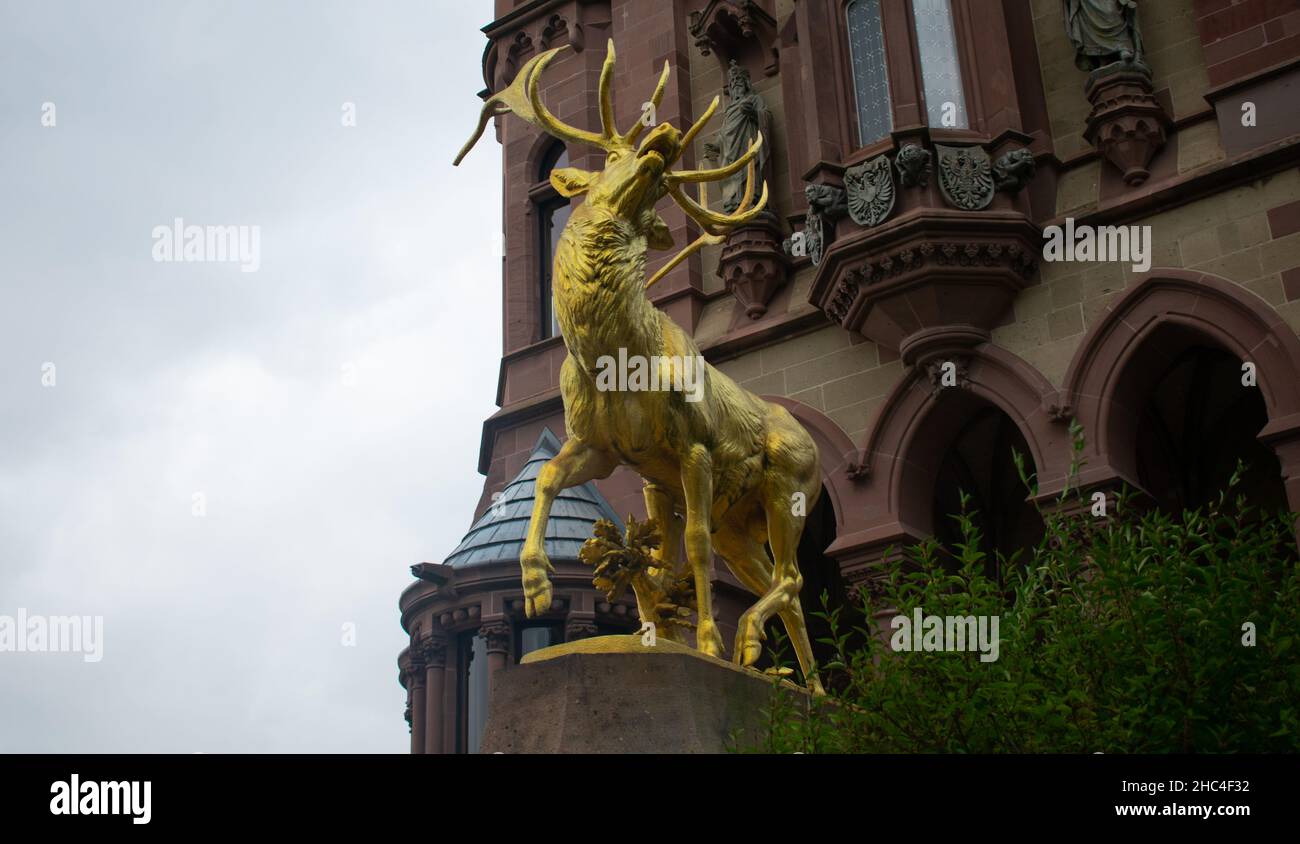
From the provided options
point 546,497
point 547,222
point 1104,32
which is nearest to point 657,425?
point 546,497

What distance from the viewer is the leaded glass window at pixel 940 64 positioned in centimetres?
1684

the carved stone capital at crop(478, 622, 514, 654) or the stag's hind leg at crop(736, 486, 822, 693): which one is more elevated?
the carved stone capital at crop(478, 622, 514, 654)

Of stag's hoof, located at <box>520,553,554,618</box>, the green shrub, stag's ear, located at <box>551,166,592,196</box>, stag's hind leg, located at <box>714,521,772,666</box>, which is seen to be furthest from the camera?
stag's hind leg, located at <box>714,521,772,666</box>

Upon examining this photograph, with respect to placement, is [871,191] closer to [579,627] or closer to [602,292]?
[579,627]

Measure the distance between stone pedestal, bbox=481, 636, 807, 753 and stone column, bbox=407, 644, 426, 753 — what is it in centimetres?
1029

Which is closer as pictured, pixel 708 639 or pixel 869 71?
pixel 708 639

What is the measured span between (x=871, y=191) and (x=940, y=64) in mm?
1923

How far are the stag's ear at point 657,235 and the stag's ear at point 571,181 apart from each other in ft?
1.41

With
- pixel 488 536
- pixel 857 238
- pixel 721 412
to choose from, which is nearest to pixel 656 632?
pixel 721 412

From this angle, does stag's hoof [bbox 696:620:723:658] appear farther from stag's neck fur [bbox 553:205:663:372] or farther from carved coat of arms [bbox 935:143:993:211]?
carved coat of arms [bbox 935:143:993:211]

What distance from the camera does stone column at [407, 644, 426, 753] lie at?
706 inches

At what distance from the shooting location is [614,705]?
7.73 m

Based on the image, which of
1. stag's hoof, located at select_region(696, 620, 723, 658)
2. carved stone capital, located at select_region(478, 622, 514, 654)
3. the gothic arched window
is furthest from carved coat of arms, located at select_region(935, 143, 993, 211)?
stag's hoof, located at select_region(696, 620, 723, 658)
